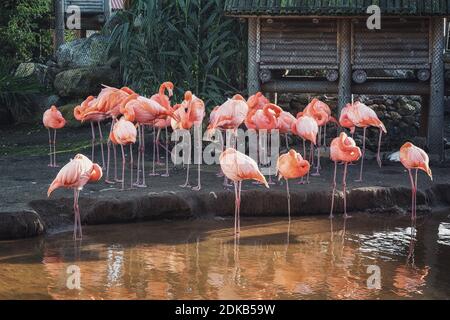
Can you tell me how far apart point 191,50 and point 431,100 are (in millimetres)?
3654

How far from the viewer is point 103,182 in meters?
10.4

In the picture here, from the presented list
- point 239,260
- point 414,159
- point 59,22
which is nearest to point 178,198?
point 239,260

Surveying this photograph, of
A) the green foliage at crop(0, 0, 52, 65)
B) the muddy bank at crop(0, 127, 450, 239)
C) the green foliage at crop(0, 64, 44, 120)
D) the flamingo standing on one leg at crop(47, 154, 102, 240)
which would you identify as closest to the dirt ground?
the muddy bank at crop(0, 127, 450, 239)

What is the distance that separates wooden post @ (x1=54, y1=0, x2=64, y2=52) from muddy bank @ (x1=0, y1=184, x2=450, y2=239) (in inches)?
422

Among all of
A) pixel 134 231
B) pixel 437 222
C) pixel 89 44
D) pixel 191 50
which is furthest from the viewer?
pixel 89 44

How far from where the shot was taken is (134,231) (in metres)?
8.97

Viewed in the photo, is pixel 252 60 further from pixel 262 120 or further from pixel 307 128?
pixel 307 128

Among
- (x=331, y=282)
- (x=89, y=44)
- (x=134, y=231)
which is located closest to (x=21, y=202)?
(x=134, y=231)

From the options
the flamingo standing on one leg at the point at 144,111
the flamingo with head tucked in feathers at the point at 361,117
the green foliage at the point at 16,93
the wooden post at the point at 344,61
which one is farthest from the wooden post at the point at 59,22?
the flamingo with head tucked in feathers at the point at 361,117

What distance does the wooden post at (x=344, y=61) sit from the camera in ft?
41.7

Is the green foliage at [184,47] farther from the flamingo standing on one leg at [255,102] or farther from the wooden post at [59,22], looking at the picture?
the wooden post at [59,22]

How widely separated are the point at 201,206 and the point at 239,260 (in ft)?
5.84
